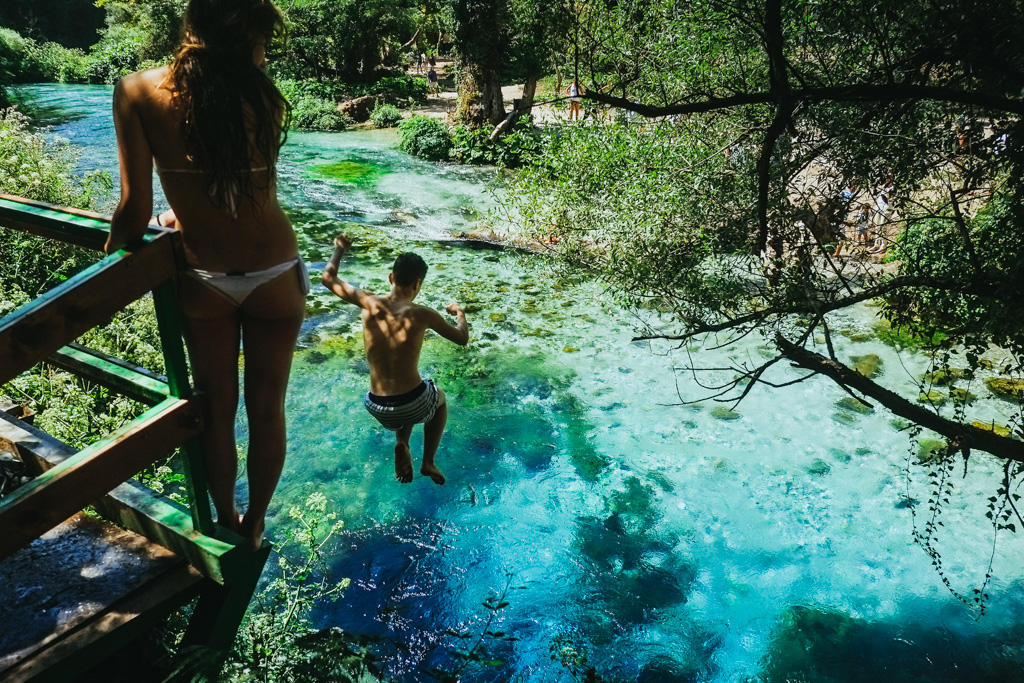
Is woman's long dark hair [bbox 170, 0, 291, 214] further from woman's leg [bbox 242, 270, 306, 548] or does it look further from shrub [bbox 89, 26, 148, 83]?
shrub [bbox 89, 26, 148, 83]

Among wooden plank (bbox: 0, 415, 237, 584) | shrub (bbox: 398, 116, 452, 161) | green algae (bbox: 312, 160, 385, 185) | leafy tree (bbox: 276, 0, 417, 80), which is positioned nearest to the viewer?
wooden plank (bbox: 0, 415, 237, 584)

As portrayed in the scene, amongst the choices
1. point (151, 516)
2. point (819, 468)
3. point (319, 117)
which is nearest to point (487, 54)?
point (319, 117)

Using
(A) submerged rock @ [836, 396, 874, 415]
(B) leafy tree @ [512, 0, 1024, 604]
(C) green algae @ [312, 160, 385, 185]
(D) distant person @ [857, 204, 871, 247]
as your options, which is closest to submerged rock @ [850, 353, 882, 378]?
(A) submerged rock @ [836, 396, 874, 415]

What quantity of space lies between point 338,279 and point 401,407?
2.97ft

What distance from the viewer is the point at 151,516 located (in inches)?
105

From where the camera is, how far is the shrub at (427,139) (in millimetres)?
21031

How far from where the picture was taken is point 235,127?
87.1 inches

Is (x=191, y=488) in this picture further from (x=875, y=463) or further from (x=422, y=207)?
(x=422, y=207)

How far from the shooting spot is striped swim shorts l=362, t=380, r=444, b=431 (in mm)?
4477

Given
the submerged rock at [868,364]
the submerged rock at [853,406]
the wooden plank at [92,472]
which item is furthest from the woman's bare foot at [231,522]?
the submerged rock at [868,364]

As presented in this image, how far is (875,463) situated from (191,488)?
26.6ft

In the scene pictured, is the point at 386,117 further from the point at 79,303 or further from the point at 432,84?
the point at 79,303

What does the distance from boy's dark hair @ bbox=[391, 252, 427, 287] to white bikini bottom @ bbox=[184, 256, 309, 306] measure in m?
1.86

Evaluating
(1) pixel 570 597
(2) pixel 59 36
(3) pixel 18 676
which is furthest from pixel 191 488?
(2) pixel 59 36
